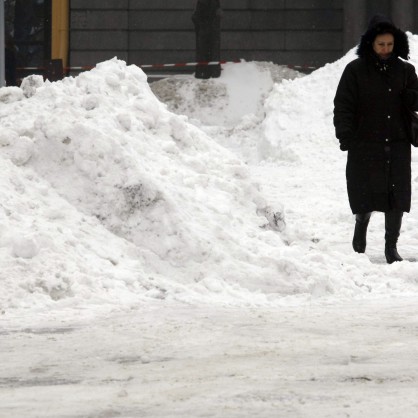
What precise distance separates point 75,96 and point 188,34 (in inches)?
683

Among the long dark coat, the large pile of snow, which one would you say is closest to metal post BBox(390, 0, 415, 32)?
the large pile of snow

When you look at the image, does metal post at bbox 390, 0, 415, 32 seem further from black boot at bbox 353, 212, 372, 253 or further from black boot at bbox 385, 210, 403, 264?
black boot at bbox 385, 210, 403, 264

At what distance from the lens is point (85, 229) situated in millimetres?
8203

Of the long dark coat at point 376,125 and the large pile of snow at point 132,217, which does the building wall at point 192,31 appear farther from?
the long dark coat at point 376,125

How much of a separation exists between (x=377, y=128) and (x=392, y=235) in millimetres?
694

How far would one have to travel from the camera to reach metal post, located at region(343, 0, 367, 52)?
25875 millimetres

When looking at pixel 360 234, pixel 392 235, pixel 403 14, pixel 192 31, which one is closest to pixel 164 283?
pixel 392 235

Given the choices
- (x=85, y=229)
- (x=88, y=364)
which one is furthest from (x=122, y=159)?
(x=88, y=364)

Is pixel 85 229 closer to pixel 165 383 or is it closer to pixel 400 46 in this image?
pixel 400 46

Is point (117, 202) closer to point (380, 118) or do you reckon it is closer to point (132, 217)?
point (132, 217)

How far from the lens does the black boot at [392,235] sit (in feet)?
30.5

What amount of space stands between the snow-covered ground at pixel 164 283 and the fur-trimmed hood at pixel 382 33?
3.77 feet

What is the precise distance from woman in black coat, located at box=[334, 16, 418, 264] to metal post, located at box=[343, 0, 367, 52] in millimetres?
16726

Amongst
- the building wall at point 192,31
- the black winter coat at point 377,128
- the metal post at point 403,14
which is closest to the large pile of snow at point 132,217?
the black winter coat at point 377,128
